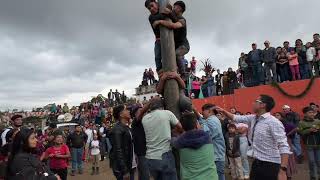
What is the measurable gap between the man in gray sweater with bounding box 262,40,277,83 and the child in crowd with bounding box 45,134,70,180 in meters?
8.20

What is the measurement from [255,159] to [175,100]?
125 centimetres

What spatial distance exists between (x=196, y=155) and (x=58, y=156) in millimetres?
4952

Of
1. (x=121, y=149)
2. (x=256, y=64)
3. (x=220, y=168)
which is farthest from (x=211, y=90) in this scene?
(x=121, y=149)

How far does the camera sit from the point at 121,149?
5.55m

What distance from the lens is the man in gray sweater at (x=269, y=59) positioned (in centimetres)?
1385

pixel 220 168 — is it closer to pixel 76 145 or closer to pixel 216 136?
pixel 216 136

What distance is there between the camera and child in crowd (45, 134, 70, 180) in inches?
339

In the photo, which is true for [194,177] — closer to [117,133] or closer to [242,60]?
[117,133]

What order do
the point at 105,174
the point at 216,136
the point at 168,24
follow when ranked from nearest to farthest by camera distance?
the point at 168,24 → the point at 216,136 → the point at 105,174

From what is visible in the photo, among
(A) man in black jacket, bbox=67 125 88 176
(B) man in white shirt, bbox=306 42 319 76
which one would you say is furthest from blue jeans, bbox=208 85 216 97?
(A) man in black jacket, bbox=67 125 88 176

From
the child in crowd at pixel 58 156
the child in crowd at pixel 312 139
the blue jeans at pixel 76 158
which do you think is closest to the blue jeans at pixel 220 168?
the child in crowd at pixel 312 139

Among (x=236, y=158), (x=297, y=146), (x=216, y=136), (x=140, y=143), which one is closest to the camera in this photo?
(x=140, y=143)

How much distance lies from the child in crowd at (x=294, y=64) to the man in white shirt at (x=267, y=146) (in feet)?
30.2

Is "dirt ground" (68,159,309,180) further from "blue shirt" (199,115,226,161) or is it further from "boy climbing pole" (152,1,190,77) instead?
"boy climbing pole" (152,1,190,77)
